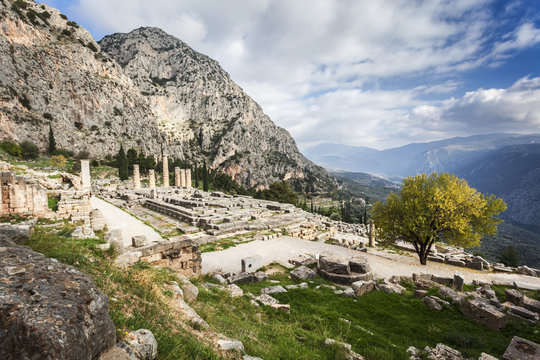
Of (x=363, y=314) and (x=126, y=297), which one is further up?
(x=126, y=297)

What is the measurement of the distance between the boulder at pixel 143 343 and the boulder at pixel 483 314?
9556 millimetres

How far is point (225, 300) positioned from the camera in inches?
269

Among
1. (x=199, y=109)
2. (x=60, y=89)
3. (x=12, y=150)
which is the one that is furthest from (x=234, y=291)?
(x=199, y=109)

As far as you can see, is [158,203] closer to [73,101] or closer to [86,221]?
[86,221]

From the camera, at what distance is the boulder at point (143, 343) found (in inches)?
105

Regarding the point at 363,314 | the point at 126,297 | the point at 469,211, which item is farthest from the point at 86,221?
the point at 469,211

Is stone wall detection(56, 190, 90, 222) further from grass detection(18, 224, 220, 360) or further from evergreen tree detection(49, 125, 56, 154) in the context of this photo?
evergreen tree detection(49, 125, 56, 154)

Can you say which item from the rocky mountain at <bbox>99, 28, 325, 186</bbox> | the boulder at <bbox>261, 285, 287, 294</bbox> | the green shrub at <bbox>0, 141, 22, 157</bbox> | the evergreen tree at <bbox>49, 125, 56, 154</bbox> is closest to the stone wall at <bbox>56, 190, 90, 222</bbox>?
the boulder at <bbox>261, 285, 287, 294</bbox>

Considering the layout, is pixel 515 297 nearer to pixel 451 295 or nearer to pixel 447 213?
pixel 451 295

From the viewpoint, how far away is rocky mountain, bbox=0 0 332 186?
5691cm

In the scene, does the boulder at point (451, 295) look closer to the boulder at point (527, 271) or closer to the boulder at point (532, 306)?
the boulder at point (532, 306)

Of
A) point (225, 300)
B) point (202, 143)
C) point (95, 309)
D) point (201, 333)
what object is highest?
point (202, 143)

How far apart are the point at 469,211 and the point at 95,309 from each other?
1747cm

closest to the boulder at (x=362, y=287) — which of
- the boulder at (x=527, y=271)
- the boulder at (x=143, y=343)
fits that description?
the boulder at (x=143, y=343)
